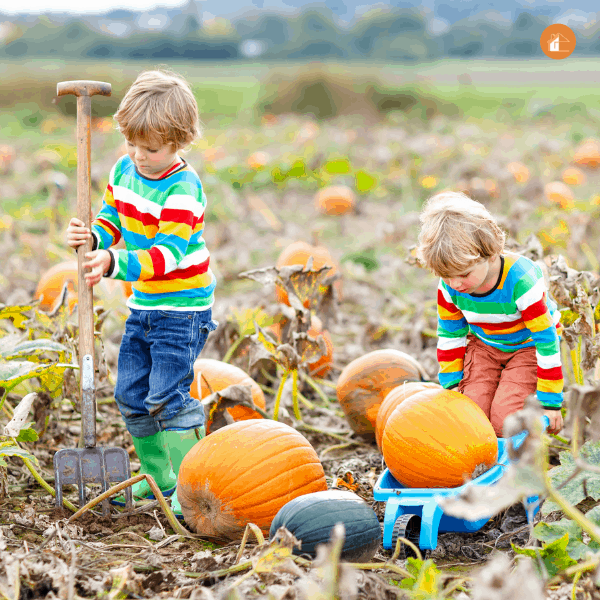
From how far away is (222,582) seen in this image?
2.27 m

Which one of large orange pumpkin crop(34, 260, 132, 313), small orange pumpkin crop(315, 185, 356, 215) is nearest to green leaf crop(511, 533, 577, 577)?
large orange pumpkin crop(34, 260, 132, 313)

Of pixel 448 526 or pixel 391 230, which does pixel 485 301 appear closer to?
pixel 448 526

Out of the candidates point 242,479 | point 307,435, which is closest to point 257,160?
point 307,435

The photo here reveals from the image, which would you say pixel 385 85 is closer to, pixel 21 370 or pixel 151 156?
pixel 151 156

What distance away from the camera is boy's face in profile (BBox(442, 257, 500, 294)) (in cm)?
298

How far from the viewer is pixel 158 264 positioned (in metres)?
2.99

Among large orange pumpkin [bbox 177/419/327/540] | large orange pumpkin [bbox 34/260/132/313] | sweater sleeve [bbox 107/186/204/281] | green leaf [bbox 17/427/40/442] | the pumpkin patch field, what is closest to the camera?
the pumpkin patch field

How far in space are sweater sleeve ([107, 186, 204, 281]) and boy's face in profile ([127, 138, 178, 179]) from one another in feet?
0.41

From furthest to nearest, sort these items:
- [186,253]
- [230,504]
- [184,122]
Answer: [186,253] < [184,122] < [230,504]

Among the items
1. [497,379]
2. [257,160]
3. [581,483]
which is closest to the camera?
[581,483]

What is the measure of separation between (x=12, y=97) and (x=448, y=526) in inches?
706

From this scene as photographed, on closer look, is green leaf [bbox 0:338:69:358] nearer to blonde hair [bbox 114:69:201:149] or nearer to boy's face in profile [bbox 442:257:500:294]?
blonde hair [bbox 114:69:201:149]

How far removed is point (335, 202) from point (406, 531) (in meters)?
6.29

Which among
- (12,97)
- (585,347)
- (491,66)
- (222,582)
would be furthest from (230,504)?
(491,66)
